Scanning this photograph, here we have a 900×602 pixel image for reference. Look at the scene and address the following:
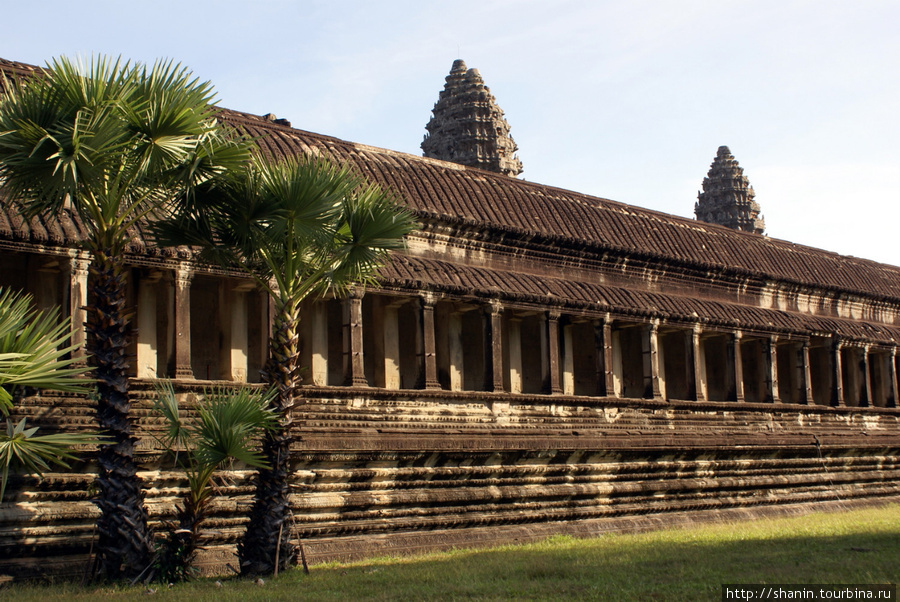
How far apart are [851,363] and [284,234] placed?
77.9ft

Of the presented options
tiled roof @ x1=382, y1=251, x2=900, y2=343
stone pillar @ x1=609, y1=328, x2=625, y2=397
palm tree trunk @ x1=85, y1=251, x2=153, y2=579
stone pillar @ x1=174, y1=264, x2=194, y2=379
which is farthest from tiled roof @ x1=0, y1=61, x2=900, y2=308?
palm tree trunk @ x1=85, y1=251, x2=153, y2=579

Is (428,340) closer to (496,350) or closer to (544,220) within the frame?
(496,350)

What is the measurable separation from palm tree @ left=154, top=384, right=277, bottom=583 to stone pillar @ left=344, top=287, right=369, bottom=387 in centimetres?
543

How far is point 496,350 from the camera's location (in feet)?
69.1

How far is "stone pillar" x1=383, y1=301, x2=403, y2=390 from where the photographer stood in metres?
20.9

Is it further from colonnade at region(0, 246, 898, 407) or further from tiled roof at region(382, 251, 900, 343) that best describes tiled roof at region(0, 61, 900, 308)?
colonnade at region(0, 246, 898, 407)

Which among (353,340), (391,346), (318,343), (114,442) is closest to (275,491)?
(114,442)

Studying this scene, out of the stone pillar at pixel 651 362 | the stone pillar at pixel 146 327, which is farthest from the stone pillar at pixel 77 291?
the stone pillar at pixel 651 362

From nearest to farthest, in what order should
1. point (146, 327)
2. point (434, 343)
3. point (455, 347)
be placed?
point (146, 327) < point (434, 343) < point (455, 347)

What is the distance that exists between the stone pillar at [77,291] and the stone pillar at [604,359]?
11.6 meters

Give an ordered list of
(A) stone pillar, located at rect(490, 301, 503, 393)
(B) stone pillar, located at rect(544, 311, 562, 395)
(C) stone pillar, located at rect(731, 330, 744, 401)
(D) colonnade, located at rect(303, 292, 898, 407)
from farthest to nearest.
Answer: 1. (C) stone pillar, located at rect(731, 330, 744, 401)
2. (B) stone pillar, located at rect(544, 311, 562, 395)
3. (A) stone pillar, located at rect(490, 301, 503, 393)
4. (D) colonnade, located at rect(303, 292, 898, 407)

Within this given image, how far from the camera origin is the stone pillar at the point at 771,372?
27891 mm

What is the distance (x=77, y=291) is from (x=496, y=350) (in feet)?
27.4

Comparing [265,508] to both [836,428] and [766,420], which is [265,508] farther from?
[836,428]
